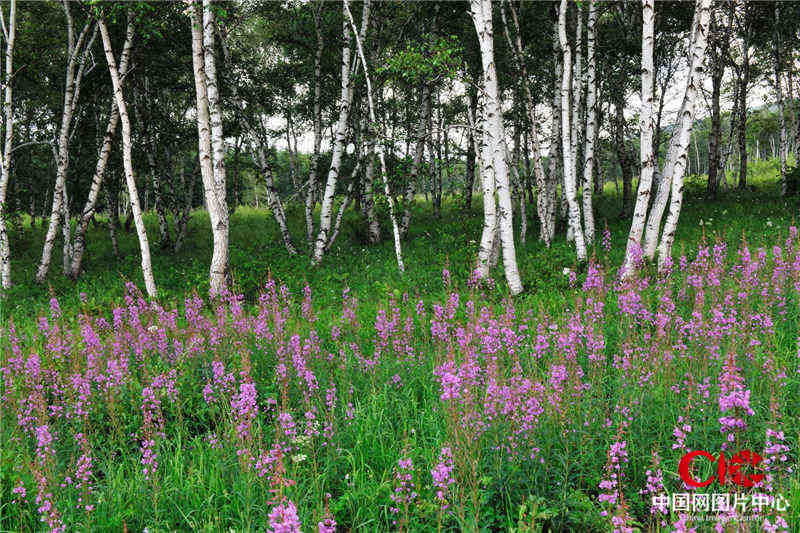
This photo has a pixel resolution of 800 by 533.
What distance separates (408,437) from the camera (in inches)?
147

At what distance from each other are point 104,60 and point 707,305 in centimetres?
1880

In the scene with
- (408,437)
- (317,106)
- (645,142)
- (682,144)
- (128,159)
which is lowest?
(408,437)

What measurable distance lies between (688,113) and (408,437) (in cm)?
859

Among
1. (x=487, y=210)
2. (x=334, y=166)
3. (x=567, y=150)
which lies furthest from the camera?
(x=334, y=166)

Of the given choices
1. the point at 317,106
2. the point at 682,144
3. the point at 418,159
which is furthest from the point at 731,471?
the point at 317,106

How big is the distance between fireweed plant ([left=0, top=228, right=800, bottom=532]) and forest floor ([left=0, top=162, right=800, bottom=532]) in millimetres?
25

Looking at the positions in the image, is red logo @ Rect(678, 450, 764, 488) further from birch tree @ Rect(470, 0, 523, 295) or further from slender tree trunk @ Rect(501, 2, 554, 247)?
slender tree trunk @ Rect(501, 2, 554, 247)

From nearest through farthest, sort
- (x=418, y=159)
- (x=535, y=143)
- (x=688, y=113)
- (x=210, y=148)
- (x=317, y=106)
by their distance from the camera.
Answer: (x=688, y=113) < (x=210, y=148) < (x=535, y=143) < (x=317, y=106) < (x=418, y=159)

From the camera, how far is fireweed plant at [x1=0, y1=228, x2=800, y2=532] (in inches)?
107

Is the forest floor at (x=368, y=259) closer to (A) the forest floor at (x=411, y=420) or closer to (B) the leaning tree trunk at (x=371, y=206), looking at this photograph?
(B) the leaning tree trunk at (x=371, y=206)

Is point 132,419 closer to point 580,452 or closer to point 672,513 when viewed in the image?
point 580,452

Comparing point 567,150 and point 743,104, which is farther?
point 743,104

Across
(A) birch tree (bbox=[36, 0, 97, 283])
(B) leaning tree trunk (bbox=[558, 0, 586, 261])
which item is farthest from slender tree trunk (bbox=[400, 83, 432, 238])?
(A) birch tree (bbox=[36, 0, 97, 283])

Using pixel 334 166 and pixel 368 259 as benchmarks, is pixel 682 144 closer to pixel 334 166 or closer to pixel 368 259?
pixel 368 259
